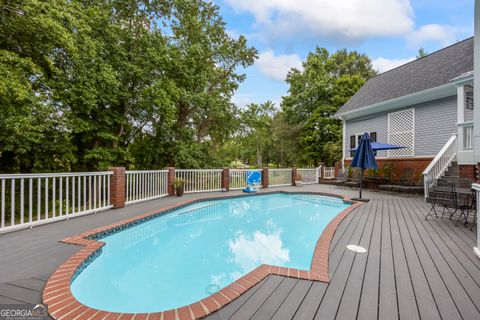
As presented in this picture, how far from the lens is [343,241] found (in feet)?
12.3

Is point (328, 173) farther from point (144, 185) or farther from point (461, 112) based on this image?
point (144, 185)

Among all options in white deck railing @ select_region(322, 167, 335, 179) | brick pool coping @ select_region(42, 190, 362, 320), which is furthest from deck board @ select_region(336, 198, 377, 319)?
white deck railing @ select_region(322, 167, 335, 179)

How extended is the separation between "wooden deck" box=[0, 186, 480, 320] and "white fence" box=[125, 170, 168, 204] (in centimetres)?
280

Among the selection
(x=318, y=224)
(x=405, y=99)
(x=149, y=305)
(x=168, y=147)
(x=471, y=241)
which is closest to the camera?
(x=149, y=305)

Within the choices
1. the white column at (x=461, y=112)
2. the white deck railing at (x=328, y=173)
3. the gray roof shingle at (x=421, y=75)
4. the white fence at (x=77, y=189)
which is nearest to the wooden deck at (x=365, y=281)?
the white fence at (x=77, y=189)

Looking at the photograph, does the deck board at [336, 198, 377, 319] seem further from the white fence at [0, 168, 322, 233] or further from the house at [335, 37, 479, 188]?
the house at [335, 37, 479, 188]

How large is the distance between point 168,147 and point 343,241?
420 inches

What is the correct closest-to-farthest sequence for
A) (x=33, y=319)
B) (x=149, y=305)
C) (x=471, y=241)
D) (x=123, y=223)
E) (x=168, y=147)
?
(x=33, y=319) → (x=149, y=305) → (x=471, y=241) → (x=123, y=223) → (x=168, y=147)

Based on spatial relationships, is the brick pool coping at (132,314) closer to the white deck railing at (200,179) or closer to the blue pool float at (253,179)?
the white deck railing at (200,179)

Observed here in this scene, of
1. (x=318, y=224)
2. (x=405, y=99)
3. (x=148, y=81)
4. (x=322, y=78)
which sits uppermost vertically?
(x=322, y=78)

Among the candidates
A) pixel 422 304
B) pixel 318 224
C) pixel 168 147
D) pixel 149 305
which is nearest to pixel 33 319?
pixel 149 305

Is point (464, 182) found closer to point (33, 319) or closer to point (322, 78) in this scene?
point (33, 319)

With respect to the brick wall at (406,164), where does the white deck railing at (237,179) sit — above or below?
below

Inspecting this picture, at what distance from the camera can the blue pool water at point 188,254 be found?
2.61 m
